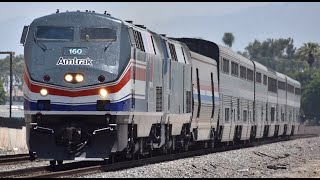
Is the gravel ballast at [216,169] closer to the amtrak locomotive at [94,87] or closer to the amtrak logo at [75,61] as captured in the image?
the amtrak locomotive at [94,87]

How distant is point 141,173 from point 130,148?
2.67 metres

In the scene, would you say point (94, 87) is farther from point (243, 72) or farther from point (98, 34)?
point (243, 72)

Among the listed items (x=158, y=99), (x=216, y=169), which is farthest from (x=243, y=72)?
(x=216, y=169)

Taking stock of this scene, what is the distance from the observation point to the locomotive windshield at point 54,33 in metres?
19.7

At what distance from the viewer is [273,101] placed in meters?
49.8

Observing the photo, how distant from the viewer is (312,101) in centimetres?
12600

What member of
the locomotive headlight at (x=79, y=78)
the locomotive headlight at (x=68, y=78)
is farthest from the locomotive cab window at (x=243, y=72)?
the locomotive headlight at (x=68, y=78)

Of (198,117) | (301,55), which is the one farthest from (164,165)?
(301,55)

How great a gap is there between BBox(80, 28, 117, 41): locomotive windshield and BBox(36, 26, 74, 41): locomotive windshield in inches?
13.5

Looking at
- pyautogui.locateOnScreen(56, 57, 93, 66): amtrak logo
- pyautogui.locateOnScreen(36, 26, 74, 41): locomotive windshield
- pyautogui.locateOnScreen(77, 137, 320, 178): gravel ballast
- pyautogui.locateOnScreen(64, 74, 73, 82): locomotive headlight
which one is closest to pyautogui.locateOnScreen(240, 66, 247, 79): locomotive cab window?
pyautogui.locateOnScreen(77, 137, 320, 178): gravel ballast

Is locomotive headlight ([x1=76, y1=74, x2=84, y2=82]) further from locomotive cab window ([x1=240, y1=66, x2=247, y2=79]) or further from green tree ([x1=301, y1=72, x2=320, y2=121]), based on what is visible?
green tree ([x1=301, y1=72, x2=320, y2=121])

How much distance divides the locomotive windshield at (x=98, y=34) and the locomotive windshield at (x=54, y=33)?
1.13 ft

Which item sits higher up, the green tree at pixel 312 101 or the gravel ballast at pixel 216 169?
the green tree at pixel 312 101

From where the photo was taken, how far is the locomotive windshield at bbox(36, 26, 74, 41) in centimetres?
1969
